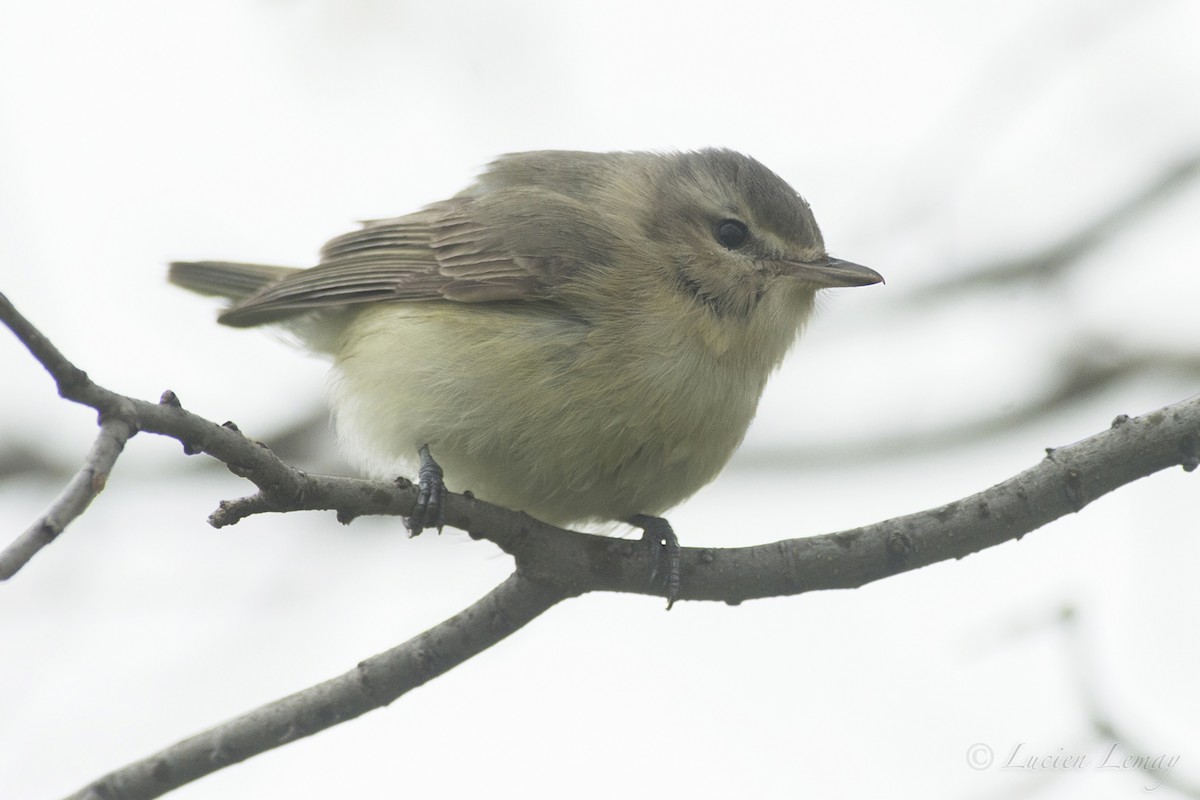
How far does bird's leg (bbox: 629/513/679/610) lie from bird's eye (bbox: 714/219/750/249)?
1.47m

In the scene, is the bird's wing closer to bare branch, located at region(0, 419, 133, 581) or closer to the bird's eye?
the bird's eye

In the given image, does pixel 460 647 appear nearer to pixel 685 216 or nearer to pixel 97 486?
pixel 97 486

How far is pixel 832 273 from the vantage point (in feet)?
18.1

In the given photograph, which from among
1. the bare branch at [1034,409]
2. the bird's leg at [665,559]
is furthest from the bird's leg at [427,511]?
the bare branch at [1034,409]

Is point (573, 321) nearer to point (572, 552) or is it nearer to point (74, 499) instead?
point (572, 552)

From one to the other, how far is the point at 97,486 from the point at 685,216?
3513mm

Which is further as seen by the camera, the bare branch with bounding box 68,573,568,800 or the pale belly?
the pale belly

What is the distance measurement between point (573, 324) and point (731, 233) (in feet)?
3.35

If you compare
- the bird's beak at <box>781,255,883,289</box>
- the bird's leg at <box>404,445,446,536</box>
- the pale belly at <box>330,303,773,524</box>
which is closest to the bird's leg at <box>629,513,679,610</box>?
the pale belly at <box>330,303,773,524</box>

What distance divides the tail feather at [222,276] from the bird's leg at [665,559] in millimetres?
3196

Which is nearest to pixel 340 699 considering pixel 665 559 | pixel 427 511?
pixel 427 511

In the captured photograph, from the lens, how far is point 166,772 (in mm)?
4027

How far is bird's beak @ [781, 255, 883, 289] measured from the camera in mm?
5512

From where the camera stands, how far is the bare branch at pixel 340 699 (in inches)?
158
